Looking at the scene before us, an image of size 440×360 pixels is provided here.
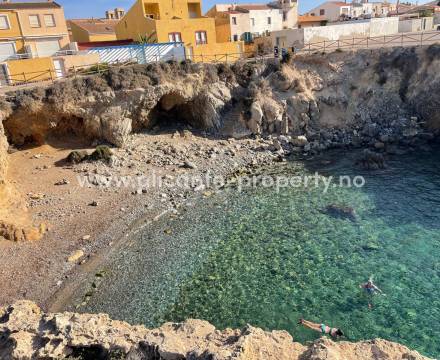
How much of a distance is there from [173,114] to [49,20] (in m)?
18.7

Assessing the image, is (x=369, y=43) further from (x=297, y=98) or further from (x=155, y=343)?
(x=155, y=343)

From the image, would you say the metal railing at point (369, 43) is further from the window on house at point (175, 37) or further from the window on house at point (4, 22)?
the window on house at point (4, 22)

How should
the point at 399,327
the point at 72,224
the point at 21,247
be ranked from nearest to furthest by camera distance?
1. the point at 399,327
2. the point at 21,247
3. the point at 72,224

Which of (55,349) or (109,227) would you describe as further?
(109,227)

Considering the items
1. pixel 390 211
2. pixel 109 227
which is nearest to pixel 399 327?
pixel 390 211

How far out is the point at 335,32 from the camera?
151ft

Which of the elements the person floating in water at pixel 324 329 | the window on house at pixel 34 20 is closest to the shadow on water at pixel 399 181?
the person floating in water at pixel 324 329

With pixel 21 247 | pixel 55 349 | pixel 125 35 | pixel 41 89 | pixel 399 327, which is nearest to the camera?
pixel 55 349

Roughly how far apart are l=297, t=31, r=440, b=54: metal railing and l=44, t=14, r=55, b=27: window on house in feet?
93.3

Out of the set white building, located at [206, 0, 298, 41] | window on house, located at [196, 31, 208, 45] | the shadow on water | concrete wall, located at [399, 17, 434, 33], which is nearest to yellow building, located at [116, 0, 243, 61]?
window on house, located at [196, 31, 208, 45]

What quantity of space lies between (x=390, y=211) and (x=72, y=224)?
20035 millimetres

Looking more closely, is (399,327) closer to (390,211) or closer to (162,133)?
(390,211)

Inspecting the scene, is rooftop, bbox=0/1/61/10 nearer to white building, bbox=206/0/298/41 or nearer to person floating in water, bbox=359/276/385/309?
white building, bbox=206/0/298/41

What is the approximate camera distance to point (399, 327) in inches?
560
